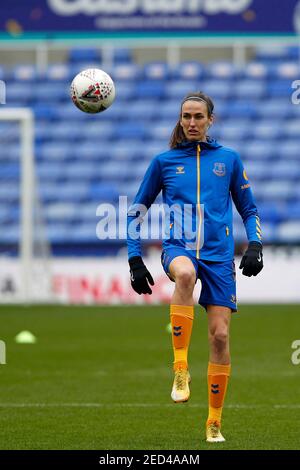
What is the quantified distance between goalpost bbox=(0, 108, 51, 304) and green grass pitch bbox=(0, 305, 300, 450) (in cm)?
263

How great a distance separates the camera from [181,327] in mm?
7008

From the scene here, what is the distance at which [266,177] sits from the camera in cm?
2775

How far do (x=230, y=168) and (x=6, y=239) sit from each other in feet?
Answer: 64.0

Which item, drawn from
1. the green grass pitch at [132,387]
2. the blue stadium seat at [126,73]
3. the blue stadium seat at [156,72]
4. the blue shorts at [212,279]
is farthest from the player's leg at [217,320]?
the blue stadium seat at [156,72]

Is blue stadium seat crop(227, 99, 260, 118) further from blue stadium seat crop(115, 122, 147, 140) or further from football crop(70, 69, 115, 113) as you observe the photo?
football crop(70, 69, 115, 113)

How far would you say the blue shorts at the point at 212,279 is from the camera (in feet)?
23.1

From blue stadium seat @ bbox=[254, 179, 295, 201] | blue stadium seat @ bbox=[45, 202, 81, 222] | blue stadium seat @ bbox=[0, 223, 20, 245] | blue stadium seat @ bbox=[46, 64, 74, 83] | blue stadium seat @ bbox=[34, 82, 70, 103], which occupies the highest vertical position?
blue stadium seat @ bbox=[46, 64, 74, 83]

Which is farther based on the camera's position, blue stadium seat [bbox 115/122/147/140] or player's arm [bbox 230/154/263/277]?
blue stadium seat [bbox 115/122/147/140]

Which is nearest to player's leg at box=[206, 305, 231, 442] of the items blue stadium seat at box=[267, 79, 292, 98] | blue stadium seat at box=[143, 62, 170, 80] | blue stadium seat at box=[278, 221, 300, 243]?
blue stadium seat at box=[278, 221, 300, 243]

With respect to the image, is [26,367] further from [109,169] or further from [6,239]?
[109,169]

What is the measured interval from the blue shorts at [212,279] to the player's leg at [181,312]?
0.04m

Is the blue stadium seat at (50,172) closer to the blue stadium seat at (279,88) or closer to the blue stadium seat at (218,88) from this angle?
the blue stadium seat at (218,88)

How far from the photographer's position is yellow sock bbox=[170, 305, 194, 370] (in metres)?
6.97

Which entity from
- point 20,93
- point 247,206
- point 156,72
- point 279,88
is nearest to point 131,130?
point 156,72
